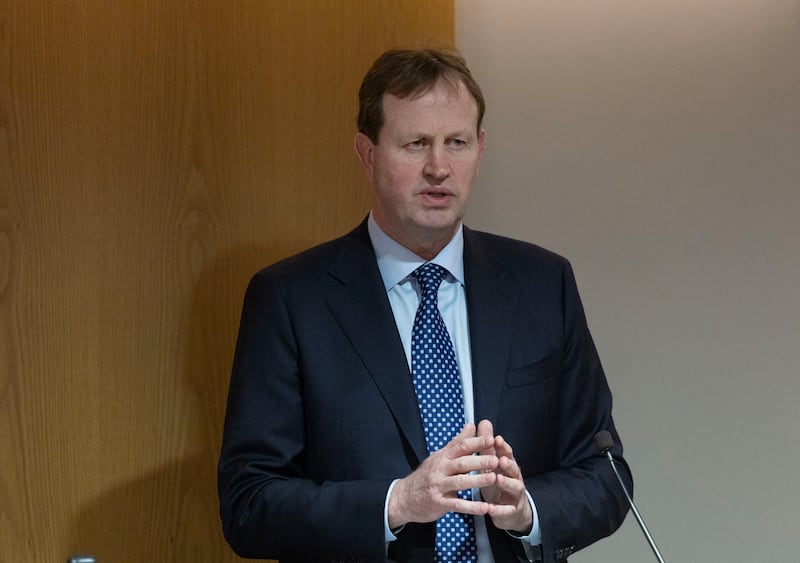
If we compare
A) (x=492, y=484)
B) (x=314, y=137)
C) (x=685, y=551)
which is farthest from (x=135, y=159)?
(x=685, y=551)

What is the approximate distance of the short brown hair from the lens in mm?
2449

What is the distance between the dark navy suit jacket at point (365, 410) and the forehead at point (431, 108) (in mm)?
284

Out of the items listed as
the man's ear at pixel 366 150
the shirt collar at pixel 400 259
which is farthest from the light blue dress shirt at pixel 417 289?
the man's ear at pixel 366 150

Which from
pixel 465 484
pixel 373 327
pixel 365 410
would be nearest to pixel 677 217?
pixel 373 327

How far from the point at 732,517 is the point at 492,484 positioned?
4.12 ft

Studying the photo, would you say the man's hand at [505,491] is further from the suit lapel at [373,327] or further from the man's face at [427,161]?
the man's face at [427,161]

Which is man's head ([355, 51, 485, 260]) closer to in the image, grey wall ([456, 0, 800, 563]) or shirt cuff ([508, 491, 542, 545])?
shirt cuff ([508, 491, 542, 545])

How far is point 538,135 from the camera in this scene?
3.38 m

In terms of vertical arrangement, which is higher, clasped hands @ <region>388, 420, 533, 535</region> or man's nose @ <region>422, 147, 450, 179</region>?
man's nose @ <region>422, 147, 450, 179</region>

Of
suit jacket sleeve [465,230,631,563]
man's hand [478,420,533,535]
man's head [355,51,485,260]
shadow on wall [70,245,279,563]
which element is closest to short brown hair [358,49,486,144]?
man's head [355,51,485,260]

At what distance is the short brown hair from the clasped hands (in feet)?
2.40

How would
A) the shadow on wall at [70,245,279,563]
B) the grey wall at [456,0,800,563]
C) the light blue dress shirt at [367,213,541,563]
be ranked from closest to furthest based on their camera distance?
the light blue dress shirt at [367,213,541,563] → the shadow on wall at [70,245,279,563] → the grey wall at [456,0,800,563]

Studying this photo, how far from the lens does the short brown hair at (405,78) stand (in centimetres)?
245

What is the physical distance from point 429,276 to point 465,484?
1.75 feet
